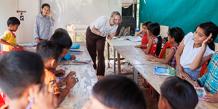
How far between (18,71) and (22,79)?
40 mm

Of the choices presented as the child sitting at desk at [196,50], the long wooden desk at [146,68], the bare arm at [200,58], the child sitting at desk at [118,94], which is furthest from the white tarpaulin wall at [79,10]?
the child sitting at desk at [118,94]

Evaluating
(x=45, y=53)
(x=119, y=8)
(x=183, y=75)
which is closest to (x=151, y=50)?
(x=183, y=75)

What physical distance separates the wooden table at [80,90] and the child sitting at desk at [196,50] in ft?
3.00

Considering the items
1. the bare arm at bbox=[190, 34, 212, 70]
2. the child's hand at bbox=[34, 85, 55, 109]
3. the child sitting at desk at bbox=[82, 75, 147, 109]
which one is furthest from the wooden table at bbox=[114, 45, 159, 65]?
the child sitting at desk at bbox=[82, 75, 147, 109]

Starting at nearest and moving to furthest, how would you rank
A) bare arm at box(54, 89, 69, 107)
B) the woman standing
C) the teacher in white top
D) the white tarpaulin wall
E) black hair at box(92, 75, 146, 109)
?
black hair at box(92, 75, 146, 109)
bare arm at box(54, 89, 69, 107)
the teacher in white top
the woman standing
the white tarpaulin wall

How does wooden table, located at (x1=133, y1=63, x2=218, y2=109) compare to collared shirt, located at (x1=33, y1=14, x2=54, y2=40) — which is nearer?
wooden table, located at (x1=133, y1=63, x2=218, y2=109)

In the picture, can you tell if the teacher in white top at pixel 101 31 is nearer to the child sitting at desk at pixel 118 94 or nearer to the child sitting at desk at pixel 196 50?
the child sitting at desk at pixel 196 50

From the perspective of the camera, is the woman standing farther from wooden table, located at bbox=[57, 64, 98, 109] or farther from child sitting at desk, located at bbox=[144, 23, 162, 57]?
child sitting at desk, located at bbox=[144, 23, 162, 57]

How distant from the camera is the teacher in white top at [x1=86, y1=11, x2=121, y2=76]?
126 inches

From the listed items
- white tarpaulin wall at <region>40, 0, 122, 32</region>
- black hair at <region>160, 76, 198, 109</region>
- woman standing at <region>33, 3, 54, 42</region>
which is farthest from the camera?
white tarpaulin wall at <region>40, 0, 122, 32</region>

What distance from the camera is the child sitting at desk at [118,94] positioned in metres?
0.54

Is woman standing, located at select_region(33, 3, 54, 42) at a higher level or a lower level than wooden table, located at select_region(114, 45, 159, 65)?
higher

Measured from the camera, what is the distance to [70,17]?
486 centimetres

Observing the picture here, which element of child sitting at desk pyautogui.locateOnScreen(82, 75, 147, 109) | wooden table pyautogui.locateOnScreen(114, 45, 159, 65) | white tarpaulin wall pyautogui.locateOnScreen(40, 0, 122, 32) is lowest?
wooden table pyautogui.locateOnScreen(114, 45, 159, 65)
